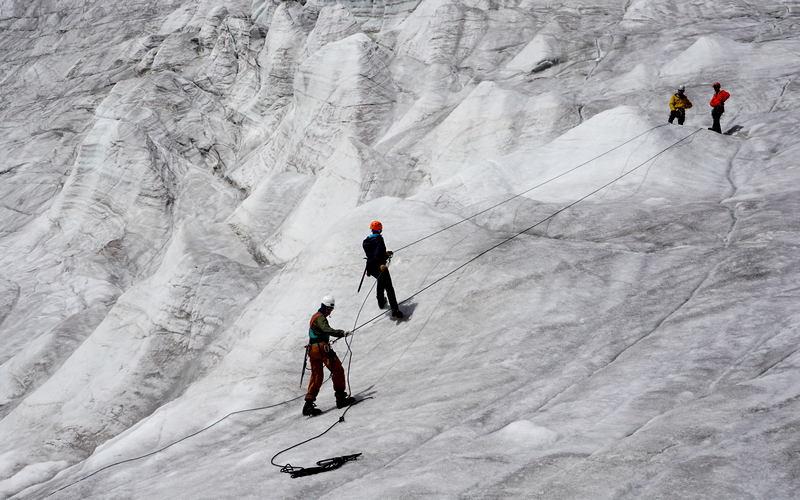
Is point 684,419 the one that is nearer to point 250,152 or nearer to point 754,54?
point 754,54

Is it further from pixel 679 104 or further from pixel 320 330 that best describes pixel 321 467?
pixel 679 104

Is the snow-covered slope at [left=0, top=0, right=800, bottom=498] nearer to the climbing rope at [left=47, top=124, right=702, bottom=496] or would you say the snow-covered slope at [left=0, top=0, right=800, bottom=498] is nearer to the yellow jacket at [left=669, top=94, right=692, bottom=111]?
the climbing rope at [left=47, top=124, right=702, bottom=496]

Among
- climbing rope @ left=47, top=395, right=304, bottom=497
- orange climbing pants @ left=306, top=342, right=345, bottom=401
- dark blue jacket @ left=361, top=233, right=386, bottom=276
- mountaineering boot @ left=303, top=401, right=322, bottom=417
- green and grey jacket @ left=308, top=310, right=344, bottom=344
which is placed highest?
dark blue jacket @ left=361, top=233, right=386, bottom=276

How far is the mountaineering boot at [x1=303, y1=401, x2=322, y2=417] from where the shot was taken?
12.0 meters

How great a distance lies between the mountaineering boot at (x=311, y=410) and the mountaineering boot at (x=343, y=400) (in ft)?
1.33

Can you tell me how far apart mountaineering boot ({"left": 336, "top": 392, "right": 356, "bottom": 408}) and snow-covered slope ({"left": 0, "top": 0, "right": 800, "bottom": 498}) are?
0.18 m

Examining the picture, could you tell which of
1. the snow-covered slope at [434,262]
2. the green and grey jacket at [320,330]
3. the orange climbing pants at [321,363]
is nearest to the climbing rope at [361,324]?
the snow-covered slope at [434,262]

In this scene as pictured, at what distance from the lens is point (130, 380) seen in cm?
2045

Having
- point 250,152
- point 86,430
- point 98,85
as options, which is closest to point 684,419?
point 86,430

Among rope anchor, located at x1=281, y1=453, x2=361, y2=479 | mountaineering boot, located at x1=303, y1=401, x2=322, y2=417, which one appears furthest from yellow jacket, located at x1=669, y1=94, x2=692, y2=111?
rope anchor, located at x1=281, y1=453, x2=361, y2=479

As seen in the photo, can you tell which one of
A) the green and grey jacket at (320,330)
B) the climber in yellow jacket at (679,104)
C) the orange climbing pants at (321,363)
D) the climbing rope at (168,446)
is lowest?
the climbing rope at (168,446)

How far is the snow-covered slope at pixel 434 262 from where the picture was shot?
889 cm

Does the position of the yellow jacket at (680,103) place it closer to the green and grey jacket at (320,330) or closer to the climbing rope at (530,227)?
the climbing rope at (530,227)

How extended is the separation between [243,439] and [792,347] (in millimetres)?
9046
